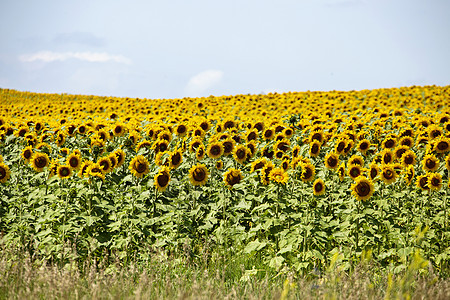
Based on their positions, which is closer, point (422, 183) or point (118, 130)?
point (422, 183)

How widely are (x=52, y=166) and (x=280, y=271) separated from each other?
147 inches

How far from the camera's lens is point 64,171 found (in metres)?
6.26

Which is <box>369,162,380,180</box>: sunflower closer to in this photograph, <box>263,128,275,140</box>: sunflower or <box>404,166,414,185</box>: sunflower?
<box>404,166,414,185</box>: sunflower

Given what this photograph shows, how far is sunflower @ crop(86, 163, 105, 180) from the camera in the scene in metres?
5.93

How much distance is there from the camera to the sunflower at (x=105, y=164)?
6129 millimetres

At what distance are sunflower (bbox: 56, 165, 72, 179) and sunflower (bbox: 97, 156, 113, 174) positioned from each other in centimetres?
50

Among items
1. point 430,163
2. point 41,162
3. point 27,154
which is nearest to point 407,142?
point 430,163

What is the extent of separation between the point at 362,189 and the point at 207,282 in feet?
8.16

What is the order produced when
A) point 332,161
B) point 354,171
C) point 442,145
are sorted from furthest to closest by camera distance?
1. point 442,145
2. point 332,161
3. point 354,171

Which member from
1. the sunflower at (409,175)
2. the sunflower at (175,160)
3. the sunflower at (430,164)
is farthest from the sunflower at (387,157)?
the sunflower at (175,160)

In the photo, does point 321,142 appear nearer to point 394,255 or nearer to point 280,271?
point 394,255

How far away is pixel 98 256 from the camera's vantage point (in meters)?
6.08

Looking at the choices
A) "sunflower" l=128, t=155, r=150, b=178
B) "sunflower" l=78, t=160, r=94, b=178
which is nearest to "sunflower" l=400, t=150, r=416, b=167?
"sunflower" l=128, t=155, r=150, b=178

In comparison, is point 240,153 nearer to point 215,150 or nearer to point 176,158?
point 215,150
